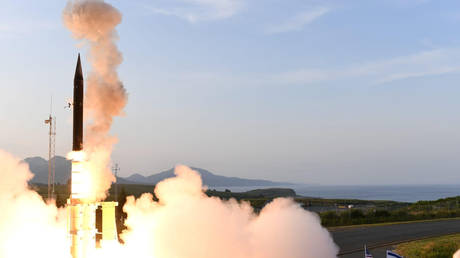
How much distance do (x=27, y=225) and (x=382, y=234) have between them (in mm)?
32048

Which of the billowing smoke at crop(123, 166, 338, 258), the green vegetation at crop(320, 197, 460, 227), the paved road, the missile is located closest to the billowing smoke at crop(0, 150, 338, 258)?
the billowing smoke at crop(123, 166, 338, 258)

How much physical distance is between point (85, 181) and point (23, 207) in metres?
5.59

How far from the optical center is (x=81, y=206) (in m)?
23.1

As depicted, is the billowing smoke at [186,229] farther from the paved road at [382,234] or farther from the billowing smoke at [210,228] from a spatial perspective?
the paved road at [382,234]

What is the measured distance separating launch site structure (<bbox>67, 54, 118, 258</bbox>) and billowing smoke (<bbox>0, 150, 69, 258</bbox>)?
84.5 inches

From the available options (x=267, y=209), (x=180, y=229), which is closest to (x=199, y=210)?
(x=180, y=229)

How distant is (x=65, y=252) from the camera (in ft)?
80.7

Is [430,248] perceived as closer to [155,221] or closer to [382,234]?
[382,234]

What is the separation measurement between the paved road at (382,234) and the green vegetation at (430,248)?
1598 mm

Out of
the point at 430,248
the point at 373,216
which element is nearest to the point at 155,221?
the point at 430,248

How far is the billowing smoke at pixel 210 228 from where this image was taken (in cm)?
2428

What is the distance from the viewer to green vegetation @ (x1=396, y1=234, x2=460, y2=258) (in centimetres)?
3366

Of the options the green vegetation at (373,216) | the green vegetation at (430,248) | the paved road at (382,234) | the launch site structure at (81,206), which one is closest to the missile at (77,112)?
the launch site structure at (81,206)

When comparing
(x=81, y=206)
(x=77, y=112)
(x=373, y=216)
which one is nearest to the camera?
(x=81, y=206)
